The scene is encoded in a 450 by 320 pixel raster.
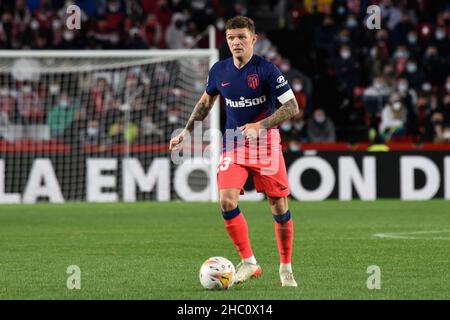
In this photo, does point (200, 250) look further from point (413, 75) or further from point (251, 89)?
point (413, 75)

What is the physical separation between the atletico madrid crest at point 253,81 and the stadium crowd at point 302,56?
13.1 metres

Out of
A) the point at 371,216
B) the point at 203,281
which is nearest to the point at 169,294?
the point at 203,281

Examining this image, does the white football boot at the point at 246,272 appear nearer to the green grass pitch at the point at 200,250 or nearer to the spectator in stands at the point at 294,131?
the green grass pitch at the point at 200,250

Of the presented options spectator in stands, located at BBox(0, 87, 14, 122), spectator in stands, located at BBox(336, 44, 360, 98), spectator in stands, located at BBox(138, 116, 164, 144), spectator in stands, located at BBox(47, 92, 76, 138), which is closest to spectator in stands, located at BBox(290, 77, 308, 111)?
spectator in stands, located at BBox(336, 44, 360, 98)

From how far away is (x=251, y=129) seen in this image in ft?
28.1

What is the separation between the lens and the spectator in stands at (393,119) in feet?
76.7

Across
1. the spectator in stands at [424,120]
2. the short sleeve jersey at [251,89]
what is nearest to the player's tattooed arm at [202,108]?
the short sleeve jersey at [251,89]

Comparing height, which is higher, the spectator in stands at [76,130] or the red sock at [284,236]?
the spectator in stands at [76,130]

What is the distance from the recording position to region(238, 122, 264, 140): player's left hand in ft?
28.1

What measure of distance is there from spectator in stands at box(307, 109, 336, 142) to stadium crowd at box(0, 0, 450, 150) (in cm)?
2

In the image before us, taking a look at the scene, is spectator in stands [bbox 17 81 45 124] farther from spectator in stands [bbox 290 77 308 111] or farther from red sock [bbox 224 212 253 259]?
red sock [bbox 224 212 253 259]

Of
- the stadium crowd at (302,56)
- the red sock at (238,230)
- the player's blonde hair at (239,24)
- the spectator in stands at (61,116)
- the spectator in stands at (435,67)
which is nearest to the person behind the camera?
the player's blonde hair at (239,24)

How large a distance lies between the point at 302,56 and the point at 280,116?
1734 centimetres

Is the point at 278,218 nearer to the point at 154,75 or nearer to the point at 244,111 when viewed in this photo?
the point at 244,111
